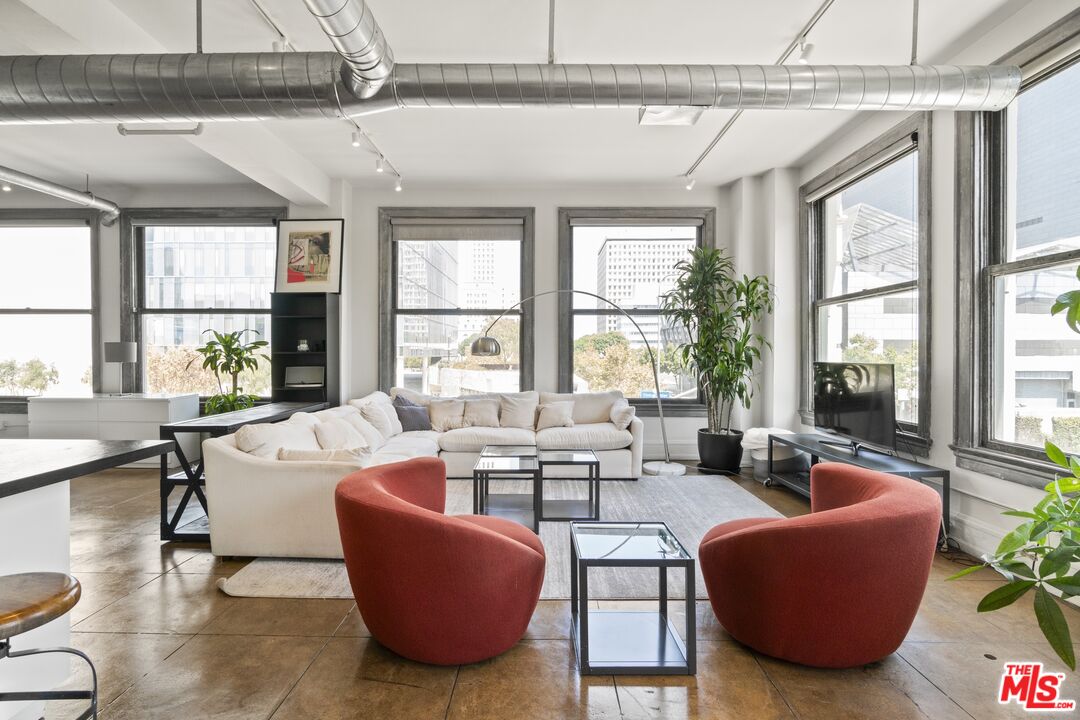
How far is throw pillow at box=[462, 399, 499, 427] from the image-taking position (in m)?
6.04

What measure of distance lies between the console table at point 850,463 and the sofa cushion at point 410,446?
317cm

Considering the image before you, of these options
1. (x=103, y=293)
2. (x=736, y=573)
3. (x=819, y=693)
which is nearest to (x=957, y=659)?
(x=819, y=693)

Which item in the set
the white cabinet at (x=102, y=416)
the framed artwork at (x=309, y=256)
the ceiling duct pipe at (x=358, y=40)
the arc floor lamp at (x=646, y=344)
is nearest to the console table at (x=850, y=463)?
the arc floor lamp at (x=646, y=344)

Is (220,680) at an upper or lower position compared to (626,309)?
lower

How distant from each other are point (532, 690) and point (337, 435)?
9.10ft

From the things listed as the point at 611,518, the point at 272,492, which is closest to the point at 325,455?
the point at 272,492

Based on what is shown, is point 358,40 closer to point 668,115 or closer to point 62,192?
point 668,115

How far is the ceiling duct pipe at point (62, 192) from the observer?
5.06m

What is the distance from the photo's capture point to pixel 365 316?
6598mm

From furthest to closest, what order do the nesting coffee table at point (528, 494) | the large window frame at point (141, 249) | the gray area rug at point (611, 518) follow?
the large window frame at point (141, 249) < the nesting coffee table at point (528, 494) < the gray area rug at point (611, 518)

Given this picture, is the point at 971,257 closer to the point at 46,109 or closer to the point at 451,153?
the point at 451,153

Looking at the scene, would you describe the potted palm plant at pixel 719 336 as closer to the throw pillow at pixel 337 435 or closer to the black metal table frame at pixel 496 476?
the black metal table frame at pixel 496 476

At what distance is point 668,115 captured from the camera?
433 cm

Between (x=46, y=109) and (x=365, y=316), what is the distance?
367 cm
